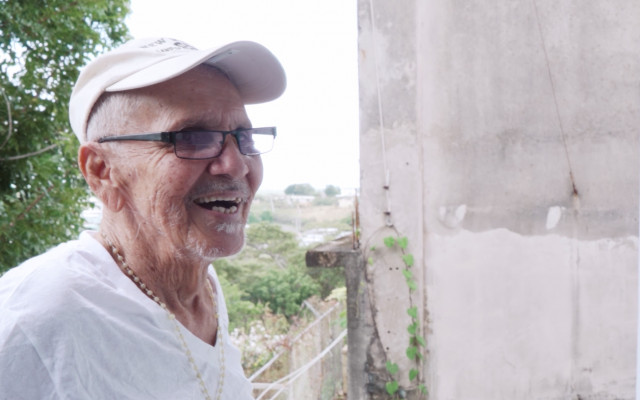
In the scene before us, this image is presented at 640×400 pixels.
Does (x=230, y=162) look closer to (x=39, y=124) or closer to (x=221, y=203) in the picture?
(x=221, y=203)

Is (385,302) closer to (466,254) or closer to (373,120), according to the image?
(466,254)

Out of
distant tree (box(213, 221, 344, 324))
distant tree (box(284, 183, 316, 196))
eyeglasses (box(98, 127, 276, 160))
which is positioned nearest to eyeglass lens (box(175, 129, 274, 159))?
eyeglasses (box(98, 127, 276, 160))

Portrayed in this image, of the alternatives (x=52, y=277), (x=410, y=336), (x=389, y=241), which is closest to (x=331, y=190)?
(x=389, y=241)

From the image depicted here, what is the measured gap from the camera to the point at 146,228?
0.91 m

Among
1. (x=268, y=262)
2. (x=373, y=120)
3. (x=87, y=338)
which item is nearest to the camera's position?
(x=87, y=338)

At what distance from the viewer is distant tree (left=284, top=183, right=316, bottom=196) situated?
305 cm

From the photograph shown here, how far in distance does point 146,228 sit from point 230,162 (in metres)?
0.19

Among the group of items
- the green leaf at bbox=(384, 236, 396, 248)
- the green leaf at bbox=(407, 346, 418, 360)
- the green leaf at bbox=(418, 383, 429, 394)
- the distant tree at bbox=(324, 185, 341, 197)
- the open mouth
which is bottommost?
the green leaf at bbox=(418, 383, 429, 394)

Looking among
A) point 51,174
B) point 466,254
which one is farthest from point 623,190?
point 51,174

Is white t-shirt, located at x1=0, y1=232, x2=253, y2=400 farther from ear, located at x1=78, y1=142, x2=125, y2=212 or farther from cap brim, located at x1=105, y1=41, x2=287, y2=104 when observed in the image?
cap brim, located at x1=105, y1=41, x2=287, y2=104

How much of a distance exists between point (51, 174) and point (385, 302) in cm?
156

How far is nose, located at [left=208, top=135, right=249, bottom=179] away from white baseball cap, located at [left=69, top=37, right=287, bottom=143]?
148mm

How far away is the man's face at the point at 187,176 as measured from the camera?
856 millimetres

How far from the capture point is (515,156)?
7.64 feet
